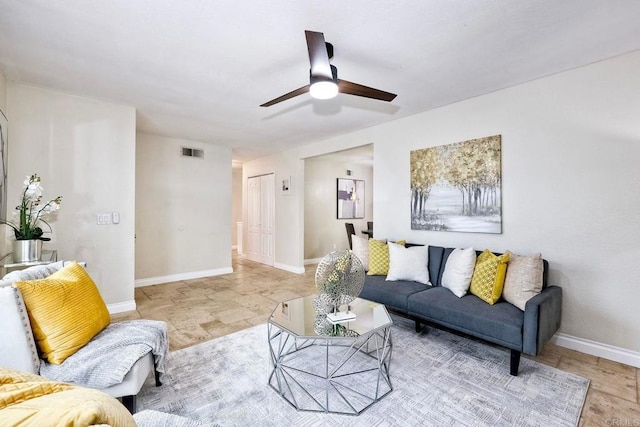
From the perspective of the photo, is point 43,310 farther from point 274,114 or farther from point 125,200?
Result: point 274,114

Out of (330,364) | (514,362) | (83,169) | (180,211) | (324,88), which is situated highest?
(324,88)

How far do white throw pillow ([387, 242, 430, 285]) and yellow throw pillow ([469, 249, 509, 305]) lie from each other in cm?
56

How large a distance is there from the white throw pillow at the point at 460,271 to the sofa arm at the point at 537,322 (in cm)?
57

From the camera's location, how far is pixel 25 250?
8.25 ft

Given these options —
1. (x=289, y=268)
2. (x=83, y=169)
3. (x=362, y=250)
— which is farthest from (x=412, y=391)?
(x=289, y=268)

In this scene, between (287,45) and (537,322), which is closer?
(537,322)

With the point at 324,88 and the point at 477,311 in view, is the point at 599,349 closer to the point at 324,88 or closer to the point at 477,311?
the point at 477,311

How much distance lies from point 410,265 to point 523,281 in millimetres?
1062

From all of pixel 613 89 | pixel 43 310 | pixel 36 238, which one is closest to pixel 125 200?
pixel 36 238

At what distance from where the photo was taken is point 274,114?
12.9 feet

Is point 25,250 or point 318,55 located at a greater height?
point 318,55

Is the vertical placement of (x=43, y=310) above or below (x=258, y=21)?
below

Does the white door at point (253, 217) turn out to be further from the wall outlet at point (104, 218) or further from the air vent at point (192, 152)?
the wall outlet at point (104, 218)

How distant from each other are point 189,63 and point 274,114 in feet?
4.74
